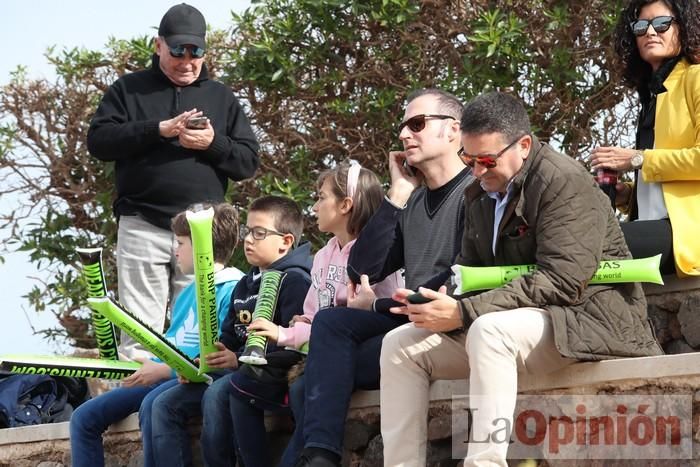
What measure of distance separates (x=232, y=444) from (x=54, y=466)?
1619mm

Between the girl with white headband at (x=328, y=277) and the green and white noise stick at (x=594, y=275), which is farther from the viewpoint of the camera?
the girl with white headband at (x=328, y=277)

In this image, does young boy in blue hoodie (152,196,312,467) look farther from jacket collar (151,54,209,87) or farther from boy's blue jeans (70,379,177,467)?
jacket collar (151,54,209,87)

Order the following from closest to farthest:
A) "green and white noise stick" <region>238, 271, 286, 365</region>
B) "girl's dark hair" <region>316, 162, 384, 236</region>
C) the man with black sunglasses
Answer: the man with black sunglasses < "green and white noise stick" <region>238, 271, 286, 365</region> < "girl's dark hair" <region>316, 162, 384, 236</region>

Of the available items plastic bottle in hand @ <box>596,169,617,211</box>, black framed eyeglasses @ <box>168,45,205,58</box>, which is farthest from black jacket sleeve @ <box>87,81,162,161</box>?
plastic bottle in hand @ <box>596,169,617,211</box>

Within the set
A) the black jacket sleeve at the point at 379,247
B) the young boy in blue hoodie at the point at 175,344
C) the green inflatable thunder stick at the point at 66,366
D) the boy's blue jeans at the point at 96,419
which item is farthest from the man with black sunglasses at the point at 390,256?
the boy's blue jeans at the point at 96,419

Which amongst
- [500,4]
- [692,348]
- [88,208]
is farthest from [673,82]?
[88,208]

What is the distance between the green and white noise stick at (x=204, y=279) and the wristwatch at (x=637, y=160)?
1.81 m

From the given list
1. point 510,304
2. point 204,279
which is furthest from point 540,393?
point 204,279

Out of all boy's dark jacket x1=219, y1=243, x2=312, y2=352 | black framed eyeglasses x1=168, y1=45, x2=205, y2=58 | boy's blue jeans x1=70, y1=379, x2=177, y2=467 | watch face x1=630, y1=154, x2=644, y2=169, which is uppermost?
black framed eyeglasses x1=168, y1=45, x2=205, y2=58

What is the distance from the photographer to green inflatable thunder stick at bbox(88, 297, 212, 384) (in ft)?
19.5

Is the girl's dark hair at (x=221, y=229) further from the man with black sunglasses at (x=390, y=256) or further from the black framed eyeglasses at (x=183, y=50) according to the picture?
the man with black sunglasses at (x=390, y=256)

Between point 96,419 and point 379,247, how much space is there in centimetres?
195

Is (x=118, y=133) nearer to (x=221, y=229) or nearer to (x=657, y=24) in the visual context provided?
(x=221, y=229)

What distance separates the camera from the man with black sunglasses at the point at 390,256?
5.38 m
